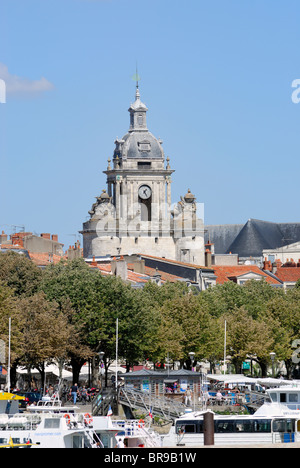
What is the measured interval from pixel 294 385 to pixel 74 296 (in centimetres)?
2568

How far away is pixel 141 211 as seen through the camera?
7288 inches

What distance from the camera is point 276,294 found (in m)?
124

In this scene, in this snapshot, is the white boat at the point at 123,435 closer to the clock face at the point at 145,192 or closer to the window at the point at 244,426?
the window at the point at 244,426

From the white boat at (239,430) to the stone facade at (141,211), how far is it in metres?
106

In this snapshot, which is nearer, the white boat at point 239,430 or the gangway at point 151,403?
the white boat at point 239,430

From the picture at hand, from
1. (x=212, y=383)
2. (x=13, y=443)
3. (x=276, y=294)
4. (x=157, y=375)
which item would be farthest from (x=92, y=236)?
(x=13, y=443)

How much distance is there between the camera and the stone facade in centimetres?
17550

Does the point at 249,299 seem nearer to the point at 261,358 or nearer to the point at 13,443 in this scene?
the point at 261,358

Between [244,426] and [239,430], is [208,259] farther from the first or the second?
[239,430]

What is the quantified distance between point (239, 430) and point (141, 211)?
409 feet

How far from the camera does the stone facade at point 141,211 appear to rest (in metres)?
176

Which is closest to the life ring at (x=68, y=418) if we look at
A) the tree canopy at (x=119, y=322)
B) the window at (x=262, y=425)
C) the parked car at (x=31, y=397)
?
the window at (x=262, y=425)

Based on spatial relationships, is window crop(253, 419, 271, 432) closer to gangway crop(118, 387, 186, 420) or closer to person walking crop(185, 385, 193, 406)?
gangway crop(118, 387, 186, 420)
